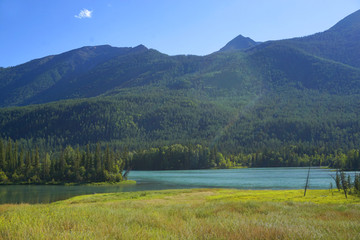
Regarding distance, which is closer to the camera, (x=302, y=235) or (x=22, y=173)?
(x=302, y=235)

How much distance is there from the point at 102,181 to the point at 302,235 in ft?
337

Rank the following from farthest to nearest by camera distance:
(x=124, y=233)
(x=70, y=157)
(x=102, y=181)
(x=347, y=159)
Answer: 1. (x=347, y=159)
2. (x=70, y=157)
3. (x=102, y=181)
4. (x=124, y=233)

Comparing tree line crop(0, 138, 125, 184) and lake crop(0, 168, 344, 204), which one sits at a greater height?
tree line crop(0, 138, 125, 184)

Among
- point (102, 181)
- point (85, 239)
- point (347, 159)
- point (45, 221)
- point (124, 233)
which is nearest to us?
point (85, 239)

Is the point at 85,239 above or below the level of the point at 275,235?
above

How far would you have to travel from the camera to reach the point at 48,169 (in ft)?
367

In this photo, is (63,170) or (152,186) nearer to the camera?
(152,186)

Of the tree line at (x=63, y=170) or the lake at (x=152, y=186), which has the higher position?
the tree line at (x=63, y=170)

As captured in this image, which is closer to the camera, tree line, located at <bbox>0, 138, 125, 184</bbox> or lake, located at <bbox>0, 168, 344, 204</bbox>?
lake, located at <bbox>0, 168, 344, 204</bbox>

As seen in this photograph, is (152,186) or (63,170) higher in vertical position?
(63,170)

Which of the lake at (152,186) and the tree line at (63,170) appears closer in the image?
the lake at (152,186)

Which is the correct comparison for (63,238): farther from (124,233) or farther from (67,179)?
(67,179)

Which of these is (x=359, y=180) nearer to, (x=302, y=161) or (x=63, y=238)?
(x=63, y=238)

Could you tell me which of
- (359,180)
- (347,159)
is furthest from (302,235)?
(347,159)
